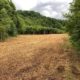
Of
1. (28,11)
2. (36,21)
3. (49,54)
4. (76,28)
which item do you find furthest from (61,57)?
(28,11)

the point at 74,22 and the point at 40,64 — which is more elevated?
the point at 74,22

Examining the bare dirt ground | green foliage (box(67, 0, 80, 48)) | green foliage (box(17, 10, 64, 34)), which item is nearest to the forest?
green foliage (box(17, 10, 64, 34))

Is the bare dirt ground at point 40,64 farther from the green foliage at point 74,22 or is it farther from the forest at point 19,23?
the forest at point 19,23

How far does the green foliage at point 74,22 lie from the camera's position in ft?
49.2

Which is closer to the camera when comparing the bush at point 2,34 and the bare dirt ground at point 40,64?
the bare dirt ground at point 40,64

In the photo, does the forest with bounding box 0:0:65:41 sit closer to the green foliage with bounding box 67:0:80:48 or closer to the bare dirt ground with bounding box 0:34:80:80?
the green foliage with bounding box 67:0:80:48

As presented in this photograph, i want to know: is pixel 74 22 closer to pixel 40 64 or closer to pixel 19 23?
pixel 40 64

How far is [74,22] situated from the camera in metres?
15.5

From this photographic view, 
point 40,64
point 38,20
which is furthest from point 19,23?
point 38,20

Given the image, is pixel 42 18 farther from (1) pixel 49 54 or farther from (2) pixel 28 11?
(1) pixel 49 54

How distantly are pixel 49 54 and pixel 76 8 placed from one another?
3.77 m

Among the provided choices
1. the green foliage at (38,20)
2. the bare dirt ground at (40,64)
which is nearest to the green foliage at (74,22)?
the bare dirt ground at (40,64)

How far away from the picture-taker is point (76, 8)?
1591 centimetres

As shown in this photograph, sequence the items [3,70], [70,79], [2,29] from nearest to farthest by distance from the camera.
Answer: [70,79]
[3,70]
[2,29]
